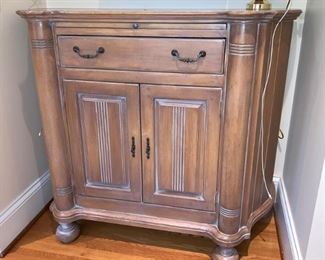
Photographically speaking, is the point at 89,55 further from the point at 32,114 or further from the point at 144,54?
the point at 32,114

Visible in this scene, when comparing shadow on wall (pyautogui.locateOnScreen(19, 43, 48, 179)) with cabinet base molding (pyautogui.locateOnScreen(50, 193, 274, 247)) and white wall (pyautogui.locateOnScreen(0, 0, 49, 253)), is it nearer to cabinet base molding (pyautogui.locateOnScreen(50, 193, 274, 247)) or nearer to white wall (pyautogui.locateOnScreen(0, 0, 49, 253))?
white wall (pyautogui.locateOnScreen(0, 0, 49, 253))

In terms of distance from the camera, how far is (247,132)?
1204mm

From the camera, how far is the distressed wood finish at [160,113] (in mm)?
1124

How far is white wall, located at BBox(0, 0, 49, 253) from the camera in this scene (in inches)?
55.2

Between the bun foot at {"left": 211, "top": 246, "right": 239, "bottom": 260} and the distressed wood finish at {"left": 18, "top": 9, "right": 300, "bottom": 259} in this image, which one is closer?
the distressed wood finish at {"left": 18, "top": 9, "right": 300, "bottom": 259}

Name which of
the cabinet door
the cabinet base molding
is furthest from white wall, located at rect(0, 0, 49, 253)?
the cabinet door

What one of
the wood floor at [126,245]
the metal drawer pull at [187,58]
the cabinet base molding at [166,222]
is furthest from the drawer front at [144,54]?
the wood floor at [126,245]

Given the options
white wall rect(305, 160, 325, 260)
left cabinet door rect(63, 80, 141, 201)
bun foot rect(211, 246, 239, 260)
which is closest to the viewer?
white wall rect(305, 160, 325, 260)

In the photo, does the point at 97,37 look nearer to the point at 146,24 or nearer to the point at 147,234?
the point at 146,24

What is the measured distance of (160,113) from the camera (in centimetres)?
126

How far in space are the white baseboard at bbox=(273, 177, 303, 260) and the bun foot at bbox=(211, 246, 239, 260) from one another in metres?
0.21

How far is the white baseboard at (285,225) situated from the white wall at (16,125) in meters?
1.15

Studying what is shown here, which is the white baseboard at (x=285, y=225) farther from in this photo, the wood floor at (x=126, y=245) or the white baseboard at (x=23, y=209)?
the white baseboard at (x=23, y=209)

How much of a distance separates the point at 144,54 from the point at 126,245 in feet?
2.77
